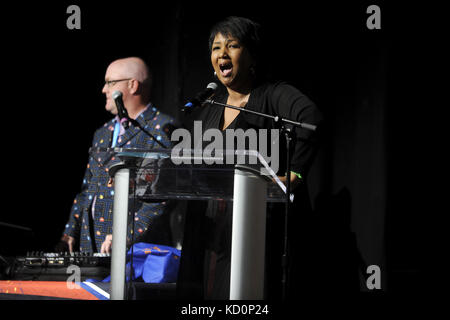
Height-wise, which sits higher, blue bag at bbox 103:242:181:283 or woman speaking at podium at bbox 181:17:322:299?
woman speaking at podium at bbox 181:17:322:299

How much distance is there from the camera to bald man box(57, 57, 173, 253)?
320cm

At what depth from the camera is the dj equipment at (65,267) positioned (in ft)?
9.08

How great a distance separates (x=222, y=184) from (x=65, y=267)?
1134 mm

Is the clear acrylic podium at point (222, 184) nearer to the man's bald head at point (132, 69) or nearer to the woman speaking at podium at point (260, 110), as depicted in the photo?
the woman speaking at podium at point (260, 110)

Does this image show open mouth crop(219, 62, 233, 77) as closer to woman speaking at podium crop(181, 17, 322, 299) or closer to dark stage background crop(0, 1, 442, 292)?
woman speaking at podium crop(181, 17, 322, 299)

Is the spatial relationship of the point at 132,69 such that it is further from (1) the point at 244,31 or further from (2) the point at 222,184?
(2) the point at 222,184

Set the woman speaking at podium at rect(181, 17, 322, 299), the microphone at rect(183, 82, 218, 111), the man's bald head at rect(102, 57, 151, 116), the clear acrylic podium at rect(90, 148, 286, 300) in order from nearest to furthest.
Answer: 1. the clear acrylic podium at rect(90, 148, 286, 300)
2. the microphone at rect(183, 82, 218, 111)
3. the woman speaking at podium at rect(181, 17, 322, 299)
4. the man's bald head at rect(102, 57, 151, 116)

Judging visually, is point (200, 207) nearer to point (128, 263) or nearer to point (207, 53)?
point (128, 263)

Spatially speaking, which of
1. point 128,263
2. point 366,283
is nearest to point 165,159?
point 128,263

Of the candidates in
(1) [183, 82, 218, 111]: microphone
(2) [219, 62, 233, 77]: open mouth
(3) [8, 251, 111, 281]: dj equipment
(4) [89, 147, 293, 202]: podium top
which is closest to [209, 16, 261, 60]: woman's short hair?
(2) [219, 62, 233, 77]: open mouth

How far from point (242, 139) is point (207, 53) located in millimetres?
1298

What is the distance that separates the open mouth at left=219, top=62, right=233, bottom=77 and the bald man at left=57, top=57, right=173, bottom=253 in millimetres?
552

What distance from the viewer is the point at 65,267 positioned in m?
2.80

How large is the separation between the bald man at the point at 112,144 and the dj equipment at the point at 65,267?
0.18 metres
